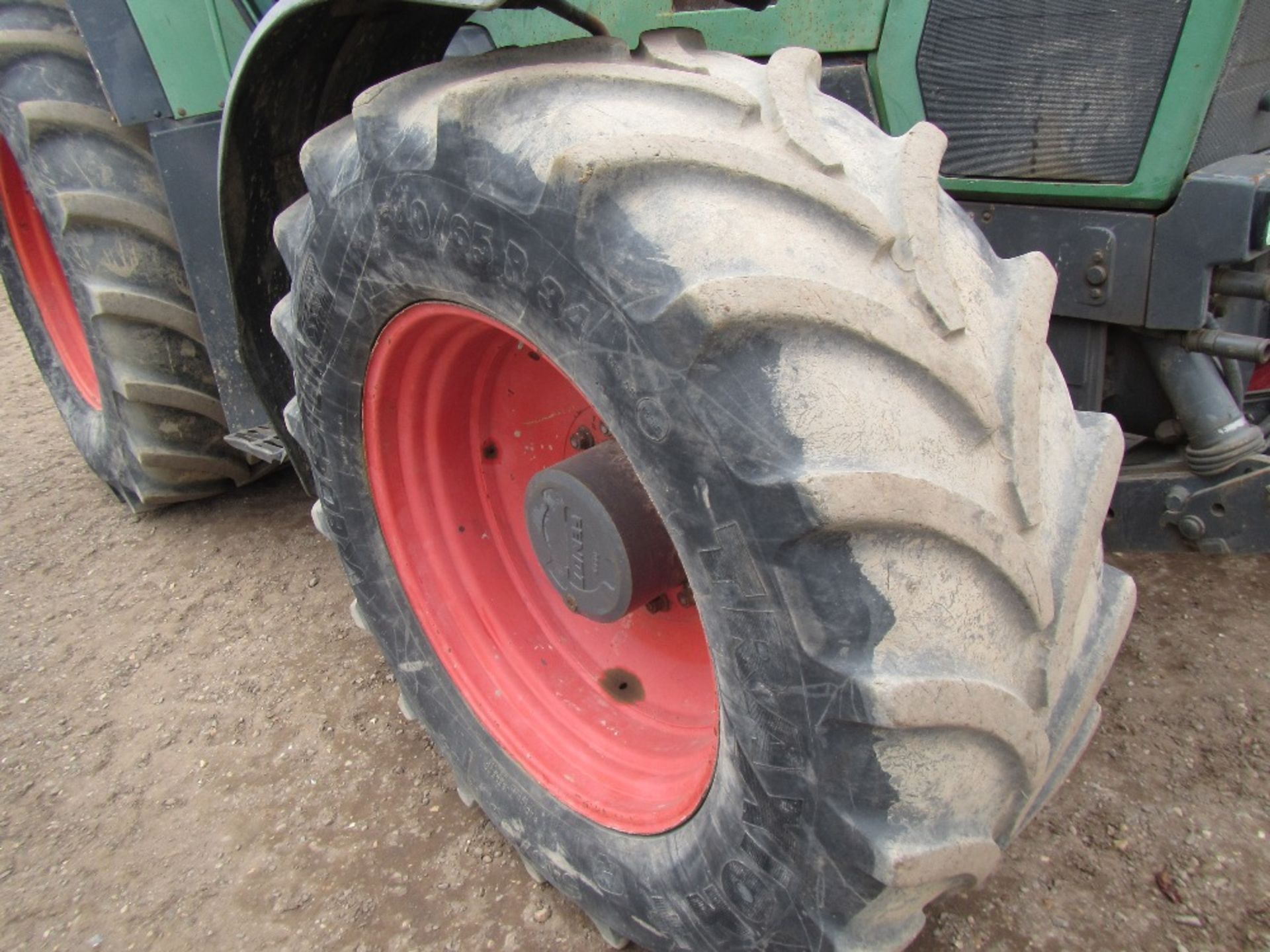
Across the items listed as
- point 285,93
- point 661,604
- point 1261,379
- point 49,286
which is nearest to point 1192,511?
point 1261,379

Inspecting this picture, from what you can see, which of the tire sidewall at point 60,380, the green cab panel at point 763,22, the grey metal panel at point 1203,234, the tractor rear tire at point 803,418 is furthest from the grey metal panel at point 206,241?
the grey metal panel at point 1203,234

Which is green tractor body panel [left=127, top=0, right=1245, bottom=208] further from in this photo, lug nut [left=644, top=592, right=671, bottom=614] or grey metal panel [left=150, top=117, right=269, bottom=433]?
lug nut [left=644, top=592, right=671, bottom=614]

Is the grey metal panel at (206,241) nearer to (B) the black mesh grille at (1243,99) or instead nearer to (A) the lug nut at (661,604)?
(A) the lug nut at (661,604)

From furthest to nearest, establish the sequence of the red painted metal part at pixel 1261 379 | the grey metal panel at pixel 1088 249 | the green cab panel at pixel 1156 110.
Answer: the red painted metal part at pixel 1261 379 → the grey metal panel at pixel 1088 249 → the green cab panel at pixel 1156 110

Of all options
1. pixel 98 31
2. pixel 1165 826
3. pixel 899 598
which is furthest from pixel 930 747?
pixel 98 31

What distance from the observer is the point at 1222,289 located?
55.3 inches

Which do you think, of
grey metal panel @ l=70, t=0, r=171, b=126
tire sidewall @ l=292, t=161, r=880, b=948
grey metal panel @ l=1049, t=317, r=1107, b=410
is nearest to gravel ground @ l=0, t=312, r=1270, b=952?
tire sidewall @ l=292, t=161, r=880, b=948

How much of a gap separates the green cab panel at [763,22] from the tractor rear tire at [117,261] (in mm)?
1332

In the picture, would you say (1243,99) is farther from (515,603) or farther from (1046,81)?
(515,603)

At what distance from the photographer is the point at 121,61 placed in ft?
6.57

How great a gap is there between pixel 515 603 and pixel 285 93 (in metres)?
0.90

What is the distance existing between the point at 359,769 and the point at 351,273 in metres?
1.08

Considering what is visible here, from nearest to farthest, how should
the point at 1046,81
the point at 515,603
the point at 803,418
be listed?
the point at 803,418, the point at 1046,81, the point at 515,603

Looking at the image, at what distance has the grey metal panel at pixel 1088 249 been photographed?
1432 mm
